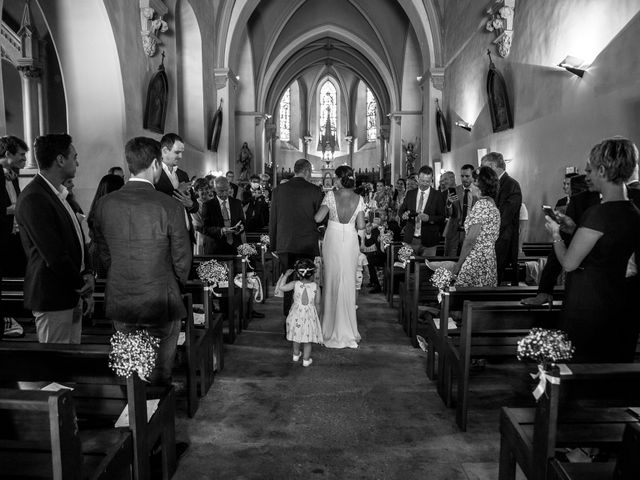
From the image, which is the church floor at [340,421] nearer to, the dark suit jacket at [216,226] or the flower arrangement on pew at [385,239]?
the dark suit jacket at [216,226]

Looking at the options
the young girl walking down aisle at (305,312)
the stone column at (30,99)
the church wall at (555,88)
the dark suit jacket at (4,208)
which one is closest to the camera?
the dark suit jacket at (4,208)

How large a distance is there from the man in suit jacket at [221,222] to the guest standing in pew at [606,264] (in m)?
3.56

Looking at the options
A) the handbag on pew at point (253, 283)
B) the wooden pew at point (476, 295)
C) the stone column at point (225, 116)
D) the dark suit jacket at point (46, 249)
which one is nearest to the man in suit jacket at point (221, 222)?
the handbag on pew at point (253, 283)

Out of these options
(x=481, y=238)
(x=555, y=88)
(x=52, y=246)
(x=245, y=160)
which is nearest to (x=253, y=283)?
(x=481, y=238)

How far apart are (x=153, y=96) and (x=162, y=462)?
A: 20.7ft

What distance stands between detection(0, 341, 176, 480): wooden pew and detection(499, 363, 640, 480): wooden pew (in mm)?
1503

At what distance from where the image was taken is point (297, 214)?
14.8 ft

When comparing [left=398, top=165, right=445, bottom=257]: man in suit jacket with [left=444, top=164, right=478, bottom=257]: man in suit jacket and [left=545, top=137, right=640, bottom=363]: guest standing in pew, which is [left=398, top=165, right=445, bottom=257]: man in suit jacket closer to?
[left=444, top=164, right=478, bottom=257]: man in suit jacket

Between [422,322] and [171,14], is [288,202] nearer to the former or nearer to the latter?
[422,322]

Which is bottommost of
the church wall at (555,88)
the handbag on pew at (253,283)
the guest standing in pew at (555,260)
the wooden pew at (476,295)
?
the handbag on pew at (253,283)

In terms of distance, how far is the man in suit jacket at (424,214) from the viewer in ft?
18.4

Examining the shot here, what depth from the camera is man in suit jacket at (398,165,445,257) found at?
18.4ft

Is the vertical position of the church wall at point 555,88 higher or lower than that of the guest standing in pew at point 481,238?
higher

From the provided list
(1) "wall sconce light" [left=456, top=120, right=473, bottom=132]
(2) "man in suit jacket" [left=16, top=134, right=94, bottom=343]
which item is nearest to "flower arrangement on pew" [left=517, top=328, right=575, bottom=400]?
(2) "man in suit jacket" [left=16, top=134, right=94, bottom=343]
